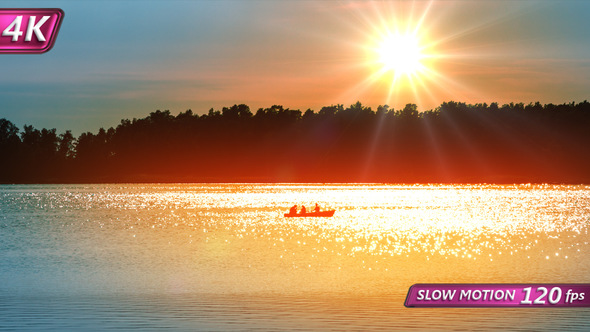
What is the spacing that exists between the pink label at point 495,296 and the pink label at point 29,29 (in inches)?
470

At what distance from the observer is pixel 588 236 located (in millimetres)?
43281

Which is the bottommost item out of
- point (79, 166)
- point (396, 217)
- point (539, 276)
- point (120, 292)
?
point (120, 292)

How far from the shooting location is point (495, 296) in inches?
700

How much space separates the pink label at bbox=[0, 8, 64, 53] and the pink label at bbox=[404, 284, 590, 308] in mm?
11928

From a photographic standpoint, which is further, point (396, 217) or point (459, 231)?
point (396, 217)

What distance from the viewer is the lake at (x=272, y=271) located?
17.9 metres

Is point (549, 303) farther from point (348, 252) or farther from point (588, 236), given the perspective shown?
point (588, 236)

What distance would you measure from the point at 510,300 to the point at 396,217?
45.6 meters

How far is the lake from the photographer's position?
17859mm

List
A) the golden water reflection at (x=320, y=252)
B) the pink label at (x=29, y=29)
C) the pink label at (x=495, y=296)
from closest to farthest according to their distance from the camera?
1. the pink label at (x=495, y=296)
2. the pink label at (x=29, y=29)
3. the golden water reflection at (x=320, y=252)

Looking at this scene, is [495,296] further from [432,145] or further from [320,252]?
[432,145]

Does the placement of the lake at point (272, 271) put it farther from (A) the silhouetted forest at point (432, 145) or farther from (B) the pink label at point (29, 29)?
(A) the silhouetted forest at point (432, 145)

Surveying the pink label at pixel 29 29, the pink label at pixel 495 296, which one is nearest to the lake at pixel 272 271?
the pink label at pixel 495 296

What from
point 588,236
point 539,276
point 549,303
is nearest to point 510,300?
point 549,303
